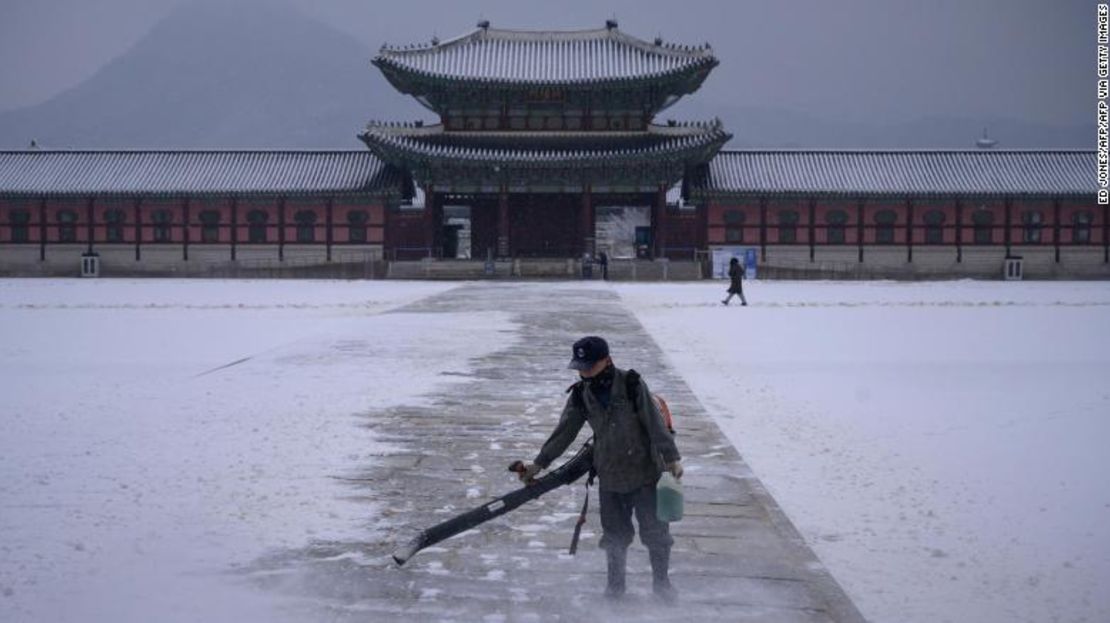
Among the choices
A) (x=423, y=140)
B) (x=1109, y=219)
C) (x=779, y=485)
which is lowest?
(x=779, y=485)

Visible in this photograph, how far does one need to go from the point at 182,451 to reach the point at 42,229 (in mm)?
39675

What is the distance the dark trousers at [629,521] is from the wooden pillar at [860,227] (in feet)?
127

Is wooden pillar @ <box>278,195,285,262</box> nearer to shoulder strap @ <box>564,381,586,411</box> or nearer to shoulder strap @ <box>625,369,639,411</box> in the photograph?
shoulder strap @ <box>564,381,586,411</box>

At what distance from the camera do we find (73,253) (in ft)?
139

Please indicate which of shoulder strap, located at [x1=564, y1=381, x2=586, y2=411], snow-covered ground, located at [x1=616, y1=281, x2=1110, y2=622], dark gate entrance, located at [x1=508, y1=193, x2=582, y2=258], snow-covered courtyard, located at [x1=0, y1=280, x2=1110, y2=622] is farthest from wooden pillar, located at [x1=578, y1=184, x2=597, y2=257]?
shoulder strap, located at [x1=564, y1=381, x2=586, y2=411]

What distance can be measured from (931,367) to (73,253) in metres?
38.1

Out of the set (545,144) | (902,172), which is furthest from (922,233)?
(545,144)

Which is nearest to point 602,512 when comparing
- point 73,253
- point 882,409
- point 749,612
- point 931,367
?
point 749,612

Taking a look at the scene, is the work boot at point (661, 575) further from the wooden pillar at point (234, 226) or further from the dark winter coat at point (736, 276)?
the wooden pillar at point (234, 226)

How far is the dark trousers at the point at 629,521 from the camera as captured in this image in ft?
15.4

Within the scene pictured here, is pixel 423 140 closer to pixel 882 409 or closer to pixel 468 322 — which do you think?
pixel 468 322

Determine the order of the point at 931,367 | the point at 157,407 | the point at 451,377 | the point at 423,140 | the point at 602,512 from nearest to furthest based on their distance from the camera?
the point at 602,512
the point at 157,407
the point at 451,377
the point at 931,367
the point at 423,140

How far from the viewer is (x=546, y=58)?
4238cm

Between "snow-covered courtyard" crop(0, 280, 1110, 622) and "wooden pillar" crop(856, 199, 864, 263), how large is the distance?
23.0 metres
